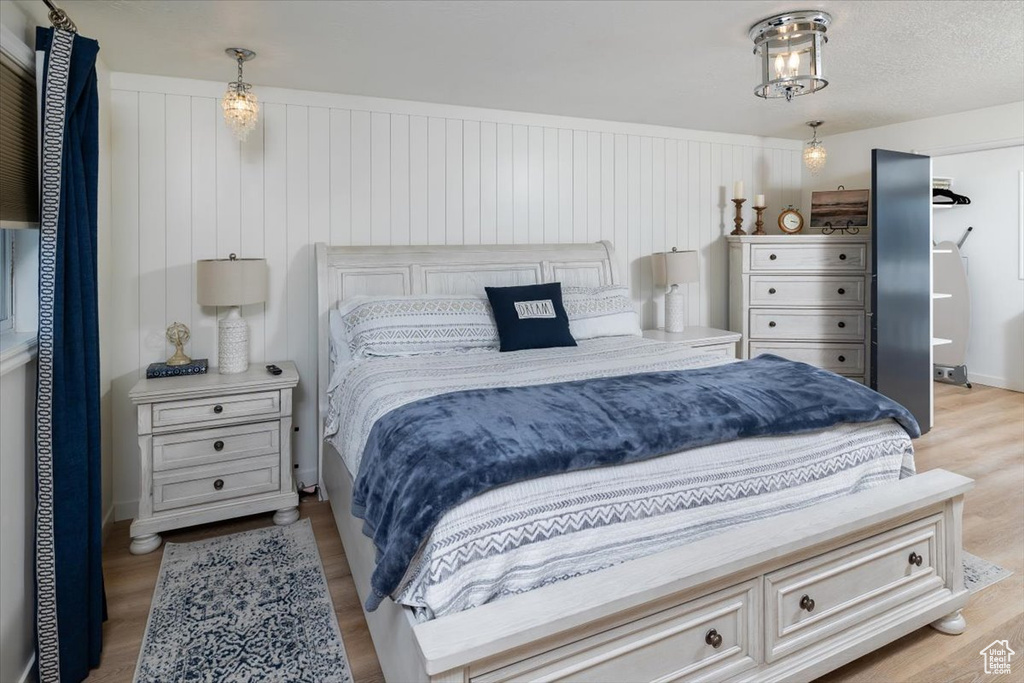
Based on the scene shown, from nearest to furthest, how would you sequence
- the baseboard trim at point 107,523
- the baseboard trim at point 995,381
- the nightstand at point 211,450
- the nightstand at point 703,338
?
1. the nightstand at point 211,450
2. the baseboard trim at point 107,523
3. the nightstand at point 703,338
4. the baseboard trim at point 995,381

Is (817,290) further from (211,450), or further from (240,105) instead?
(211,450)

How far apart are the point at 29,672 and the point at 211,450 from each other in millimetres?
1138

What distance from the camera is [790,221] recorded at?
4.86 m

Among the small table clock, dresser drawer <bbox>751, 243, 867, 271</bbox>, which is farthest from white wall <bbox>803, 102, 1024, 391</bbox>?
dresser drawer <bbox>751, 243, 867, 271</bbox>

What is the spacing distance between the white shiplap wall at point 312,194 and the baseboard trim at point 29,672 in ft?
4.45

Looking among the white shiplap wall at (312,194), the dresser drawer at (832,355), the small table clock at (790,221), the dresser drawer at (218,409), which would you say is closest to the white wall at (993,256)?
the small table clock at (790,221)

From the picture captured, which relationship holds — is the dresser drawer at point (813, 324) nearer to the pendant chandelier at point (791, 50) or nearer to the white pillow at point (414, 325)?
the pendant chandelier at point (791, 50)

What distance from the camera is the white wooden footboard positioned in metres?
1.38

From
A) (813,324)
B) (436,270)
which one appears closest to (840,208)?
(813,324)

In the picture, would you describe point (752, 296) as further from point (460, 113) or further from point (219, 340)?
point (219, 340)

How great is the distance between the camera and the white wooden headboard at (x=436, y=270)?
3379 mm

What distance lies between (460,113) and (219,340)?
1963 mm

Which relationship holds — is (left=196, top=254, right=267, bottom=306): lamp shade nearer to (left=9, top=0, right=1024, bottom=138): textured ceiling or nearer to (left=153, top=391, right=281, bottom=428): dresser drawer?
(left=153, top=391, right=281, bottom=428): dresser drawer

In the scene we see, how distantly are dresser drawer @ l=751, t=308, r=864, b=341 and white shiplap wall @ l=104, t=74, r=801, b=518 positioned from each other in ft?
2.80
